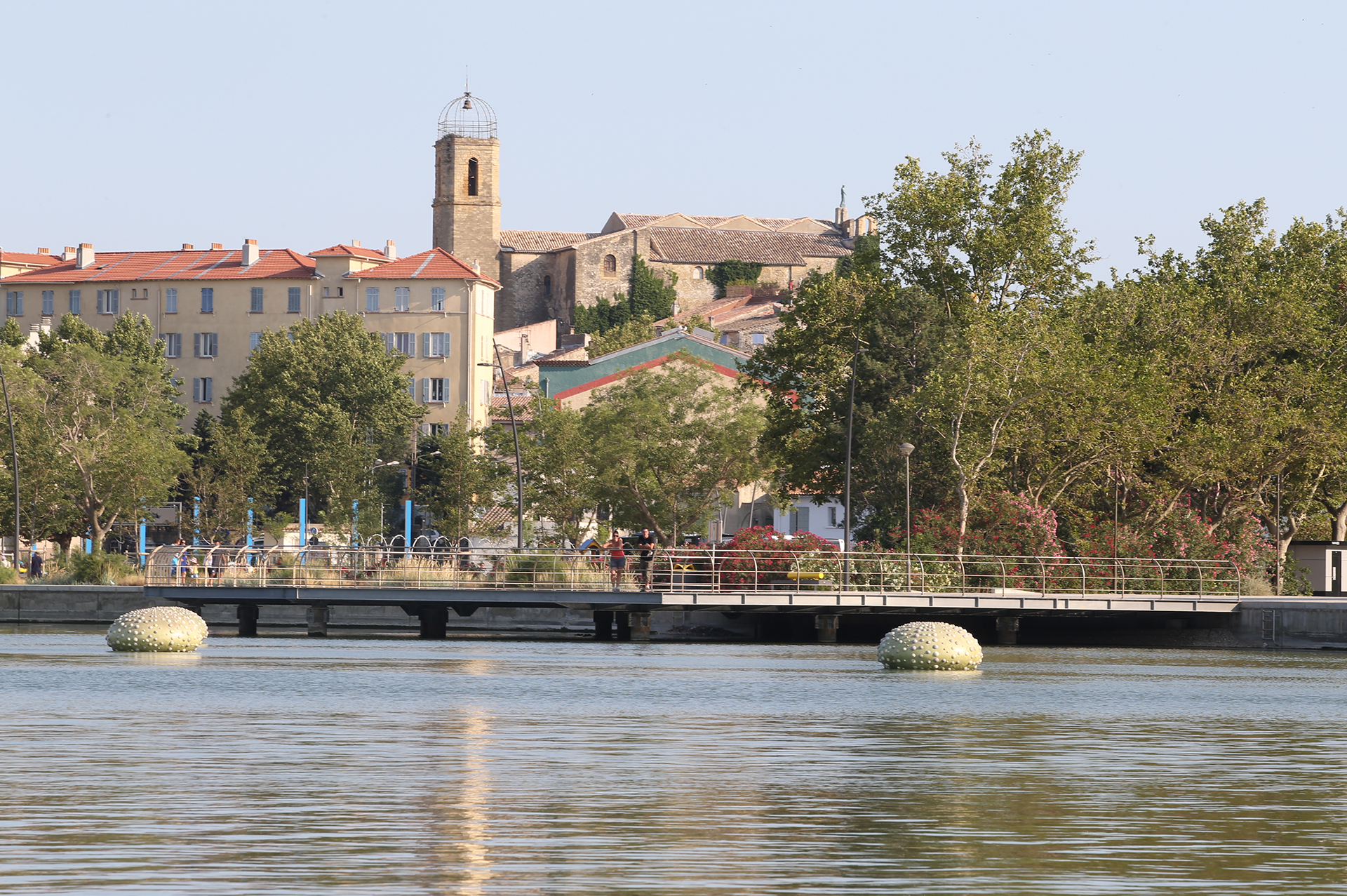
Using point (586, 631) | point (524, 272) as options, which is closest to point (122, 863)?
point (586, 631)

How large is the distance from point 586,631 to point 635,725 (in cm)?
3778

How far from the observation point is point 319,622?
56.1 meters

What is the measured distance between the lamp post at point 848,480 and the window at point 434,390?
63.4m

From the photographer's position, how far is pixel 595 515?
8494 centimetres

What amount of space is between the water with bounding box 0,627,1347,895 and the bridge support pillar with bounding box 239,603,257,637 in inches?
825

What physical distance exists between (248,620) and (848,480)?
16480 mm

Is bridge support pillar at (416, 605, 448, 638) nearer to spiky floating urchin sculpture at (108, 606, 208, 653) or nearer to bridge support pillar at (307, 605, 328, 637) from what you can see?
bridge support pillar at (307, 605, 328, 637)

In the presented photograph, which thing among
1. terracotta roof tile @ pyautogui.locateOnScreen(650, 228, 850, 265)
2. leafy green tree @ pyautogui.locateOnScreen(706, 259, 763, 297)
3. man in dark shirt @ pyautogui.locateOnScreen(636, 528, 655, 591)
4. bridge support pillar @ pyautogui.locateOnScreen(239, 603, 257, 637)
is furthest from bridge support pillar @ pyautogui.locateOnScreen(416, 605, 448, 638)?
leafy green tree @ pyautogui.locateOnScreen(706, 259, 763, 297)

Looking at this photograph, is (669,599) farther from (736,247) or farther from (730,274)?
(736,247)

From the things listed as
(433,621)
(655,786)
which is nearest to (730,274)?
(433,621)

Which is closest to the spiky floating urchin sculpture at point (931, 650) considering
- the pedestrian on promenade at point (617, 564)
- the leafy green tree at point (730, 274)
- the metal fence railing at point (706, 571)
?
the metal fence railing at point (706, 571)

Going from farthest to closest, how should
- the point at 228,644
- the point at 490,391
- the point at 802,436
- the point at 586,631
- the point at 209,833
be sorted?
the point at 490,391
the point at 802,436
the point at 586,631
the point at 228,644
the point at 209,833

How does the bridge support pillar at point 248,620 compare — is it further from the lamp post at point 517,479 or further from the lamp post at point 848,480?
the lamp post at point 848,480

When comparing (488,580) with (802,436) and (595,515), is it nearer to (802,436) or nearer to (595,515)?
(802,436)
